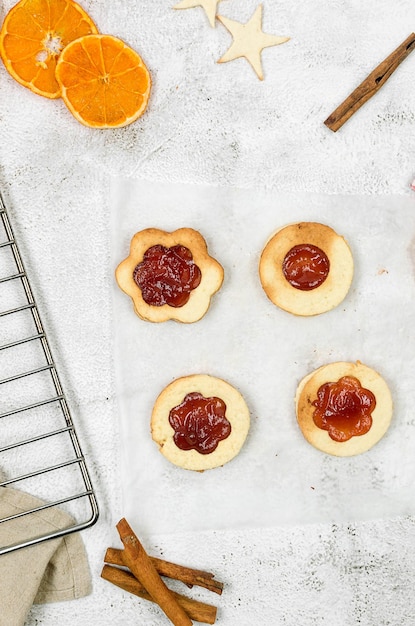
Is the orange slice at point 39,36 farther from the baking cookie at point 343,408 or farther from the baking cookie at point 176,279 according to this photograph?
the baking cookie at point 343,408

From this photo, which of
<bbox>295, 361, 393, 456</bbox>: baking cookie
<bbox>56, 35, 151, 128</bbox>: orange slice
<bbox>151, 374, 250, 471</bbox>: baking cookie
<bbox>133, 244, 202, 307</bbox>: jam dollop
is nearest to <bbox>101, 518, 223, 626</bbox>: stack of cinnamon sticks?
<bbox>151, 374, 250, 471</bbox>: baking cookie

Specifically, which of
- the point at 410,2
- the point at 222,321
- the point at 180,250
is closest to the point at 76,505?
the point at 222,321

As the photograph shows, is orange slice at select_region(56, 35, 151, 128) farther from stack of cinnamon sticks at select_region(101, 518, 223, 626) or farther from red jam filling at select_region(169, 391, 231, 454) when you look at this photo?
stack of cinnamon sticks at select_region(101, 518, 223, 626)

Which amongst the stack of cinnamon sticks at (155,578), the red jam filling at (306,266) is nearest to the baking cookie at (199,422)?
the stack of cinnamon sticks at (155,578)

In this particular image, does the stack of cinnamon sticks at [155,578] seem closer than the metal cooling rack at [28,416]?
Yes

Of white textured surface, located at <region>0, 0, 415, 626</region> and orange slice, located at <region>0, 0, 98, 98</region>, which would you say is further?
white textured surface, located at <region>0, 0, 415, 626</region>

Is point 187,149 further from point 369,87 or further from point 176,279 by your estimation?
point 369,87

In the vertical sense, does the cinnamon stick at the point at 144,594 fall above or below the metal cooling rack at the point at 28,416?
below
